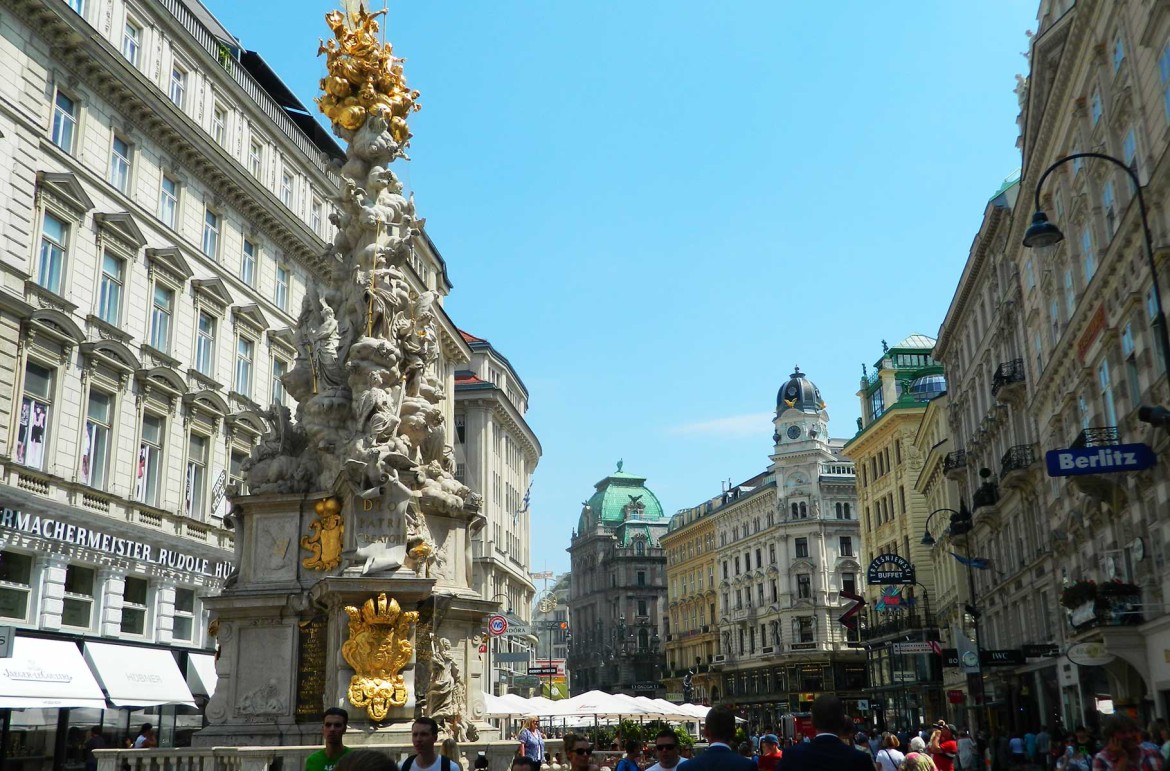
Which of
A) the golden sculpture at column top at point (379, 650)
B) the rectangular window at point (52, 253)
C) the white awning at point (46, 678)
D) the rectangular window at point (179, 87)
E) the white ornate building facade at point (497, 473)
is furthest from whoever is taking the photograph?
the white ornate building facade at point (497, 473)

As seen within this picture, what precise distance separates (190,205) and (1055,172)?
2532cm

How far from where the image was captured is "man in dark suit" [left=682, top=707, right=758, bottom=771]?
6.89 metres

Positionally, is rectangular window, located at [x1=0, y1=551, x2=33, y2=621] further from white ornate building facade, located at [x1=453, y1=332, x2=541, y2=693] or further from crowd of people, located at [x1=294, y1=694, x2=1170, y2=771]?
white ornate building facade, located at [x1=453, y1=332, x2=541, y2=693]

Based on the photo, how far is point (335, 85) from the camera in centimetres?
1895

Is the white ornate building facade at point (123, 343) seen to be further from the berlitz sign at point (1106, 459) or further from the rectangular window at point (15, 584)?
the berlitz sign at point (1106, 459)

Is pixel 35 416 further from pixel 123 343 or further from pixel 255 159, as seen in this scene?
pixel 255 159

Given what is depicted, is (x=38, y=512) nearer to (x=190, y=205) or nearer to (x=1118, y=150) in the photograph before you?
(x=190, y=205)

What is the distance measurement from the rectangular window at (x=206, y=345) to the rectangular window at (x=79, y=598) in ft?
26.3

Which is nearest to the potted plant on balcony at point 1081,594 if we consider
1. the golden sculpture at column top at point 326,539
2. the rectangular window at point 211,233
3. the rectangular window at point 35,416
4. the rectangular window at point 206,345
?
the golden sculpture at column top at point 326,539

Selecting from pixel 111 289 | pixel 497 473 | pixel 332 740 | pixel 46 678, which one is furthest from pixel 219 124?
pixel 497 473

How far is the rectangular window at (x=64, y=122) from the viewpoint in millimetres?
28312

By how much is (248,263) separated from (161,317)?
6.59 m

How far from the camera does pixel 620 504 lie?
172 metres

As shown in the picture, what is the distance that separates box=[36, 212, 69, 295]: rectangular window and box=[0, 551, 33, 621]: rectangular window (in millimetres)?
6336
